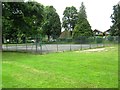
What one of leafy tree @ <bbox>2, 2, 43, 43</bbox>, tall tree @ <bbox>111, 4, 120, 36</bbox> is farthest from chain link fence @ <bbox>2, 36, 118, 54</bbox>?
tall tree @ <bbox>111, 4, 120, 36</bbox>

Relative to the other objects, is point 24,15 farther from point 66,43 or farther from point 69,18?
point 69,18

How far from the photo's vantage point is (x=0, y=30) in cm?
3091

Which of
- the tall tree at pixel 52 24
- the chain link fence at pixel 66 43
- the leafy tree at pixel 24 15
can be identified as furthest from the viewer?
the tall tree at pixel 52 24

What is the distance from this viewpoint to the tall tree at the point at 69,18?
97500 millimetres

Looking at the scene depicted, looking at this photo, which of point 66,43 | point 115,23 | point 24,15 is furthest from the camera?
point 115,23

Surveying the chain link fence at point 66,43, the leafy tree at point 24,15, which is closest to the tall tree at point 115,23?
the chain link fence at point 66,43

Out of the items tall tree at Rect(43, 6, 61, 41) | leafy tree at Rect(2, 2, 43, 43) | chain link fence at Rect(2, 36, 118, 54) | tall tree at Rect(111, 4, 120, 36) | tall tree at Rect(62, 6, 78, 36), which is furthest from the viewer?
tall tree at Rect(62, 6, 78, 36)

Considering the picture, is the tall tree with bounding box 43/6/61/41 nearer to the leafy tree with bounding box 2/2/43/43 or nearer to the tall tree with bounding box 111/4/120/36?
the tall tree with bounding box 111/4/120/36

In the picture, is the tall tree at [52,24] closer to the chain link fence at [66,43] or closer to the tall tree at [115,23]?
the tall tree at [115,23]

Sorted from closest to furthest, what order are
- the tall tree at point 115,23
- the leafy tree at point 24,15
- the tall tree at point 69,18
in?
the leafy tree at point 24,15 < the tall tree at point 115,23 < the tall tree at point 69,18

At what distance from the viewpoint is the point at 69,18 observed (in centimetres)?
9881

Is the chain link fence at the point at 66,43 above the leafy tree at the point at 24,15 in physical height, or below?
below

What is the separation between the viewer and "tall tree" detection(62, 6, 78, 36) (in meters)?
97.5

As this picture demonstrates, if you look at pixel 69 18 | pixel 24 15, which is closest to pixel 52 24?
pixel 69 18
